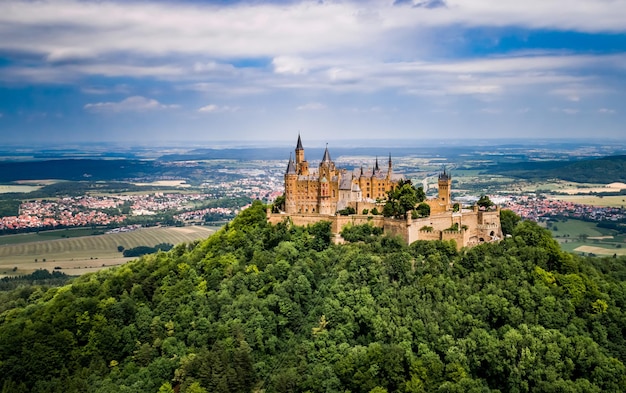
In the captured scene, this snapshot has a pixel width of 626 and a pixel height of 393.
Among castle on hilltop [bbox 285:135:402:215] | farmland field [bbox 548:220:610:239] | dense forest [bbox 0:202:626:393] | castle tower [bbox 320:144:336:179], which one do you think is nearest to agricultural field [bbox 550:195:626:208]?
farmland field [bbox 548:220:610:239]

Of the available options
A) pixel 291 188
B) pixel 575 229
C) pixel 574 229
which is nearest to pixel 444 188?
pixel 291 188

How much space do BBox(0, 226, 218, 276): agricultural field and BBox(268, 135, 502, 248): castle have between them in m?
53.2

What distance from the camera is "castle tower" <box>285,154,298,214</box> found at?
77250mm

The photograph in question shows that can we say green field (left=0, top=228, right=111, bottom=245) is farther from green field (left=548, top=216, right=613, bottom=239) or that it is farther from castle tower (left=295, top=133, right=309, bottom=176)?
green field (left=548, top=216, right=613, bottom=239)

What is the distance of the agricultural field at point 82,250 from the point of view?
116438mm

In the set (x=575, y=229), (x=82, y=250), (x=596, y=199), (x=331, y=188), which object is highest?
(x=331, y=188)

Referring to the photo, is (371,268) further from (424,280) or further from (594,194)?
(594,194)

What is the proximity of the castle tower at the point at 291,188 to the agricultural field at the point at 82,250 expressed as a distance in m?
51.6

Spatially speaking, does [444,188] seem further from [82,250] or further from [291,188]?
[82,250]

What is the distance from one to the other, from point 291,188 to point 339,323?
24242 mm

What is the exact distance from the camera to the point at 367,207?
72938mm

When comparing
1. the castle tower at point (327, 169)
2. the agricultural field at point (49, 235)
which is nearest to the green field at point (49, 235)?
the agricultural field at point (49, 235)

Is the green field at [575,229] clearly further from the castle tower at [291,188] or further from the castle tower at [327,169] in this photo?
the castle tower at [291,188]

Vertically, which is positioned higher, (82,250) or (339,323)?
(339,323)
